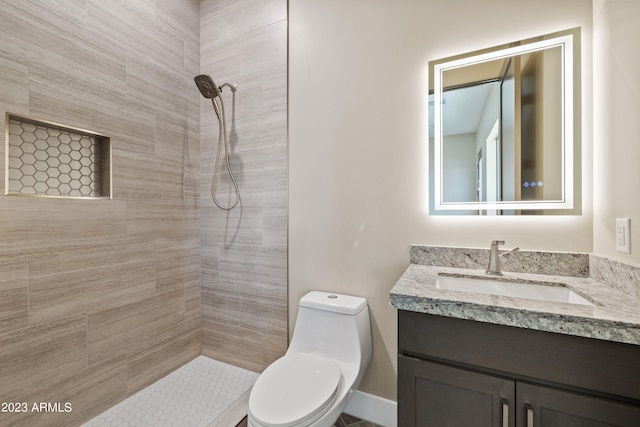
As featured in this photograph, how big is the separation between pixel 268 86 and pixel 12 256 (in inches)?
61.9

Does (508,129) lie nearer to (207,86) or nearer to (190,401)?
(207,86)

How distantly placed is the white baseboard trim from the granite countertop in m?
0.89

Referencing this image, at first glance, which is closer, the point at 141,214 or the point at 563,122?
the point at 563,122

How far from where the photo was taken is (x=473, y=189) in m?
1.39

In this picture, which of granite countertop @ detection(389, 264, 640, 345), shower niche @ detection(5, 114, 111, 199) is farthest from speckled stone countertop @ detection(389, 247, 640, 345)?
shower niche @ detection(5, 114, 111, 199)

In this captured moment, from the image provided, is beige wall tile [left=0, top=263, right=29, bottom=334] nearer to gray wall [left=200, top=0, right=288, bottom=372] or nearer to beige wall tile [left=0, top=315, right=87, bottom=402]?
beige wall tile [left=0, top=315, right=87, bottom=402]

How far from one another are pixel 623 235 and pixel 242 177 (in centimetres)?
190

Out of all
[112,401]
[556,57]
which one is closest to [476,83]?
[556,57]

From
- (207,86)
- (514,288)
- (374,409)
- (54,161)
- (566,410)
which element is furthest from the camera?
(207,86)

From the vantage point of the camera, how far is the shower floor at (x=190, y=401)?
1493 millimetres

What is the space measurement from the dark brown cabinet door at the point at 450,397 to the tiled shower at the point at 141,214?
1.02m

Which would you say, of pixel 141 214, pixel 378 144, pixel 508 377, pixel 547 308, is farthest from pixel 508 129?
pixel 141 214

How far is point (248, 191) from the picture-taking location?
1916mm

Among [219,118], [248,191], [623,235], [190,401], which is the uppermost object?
[219,118]
